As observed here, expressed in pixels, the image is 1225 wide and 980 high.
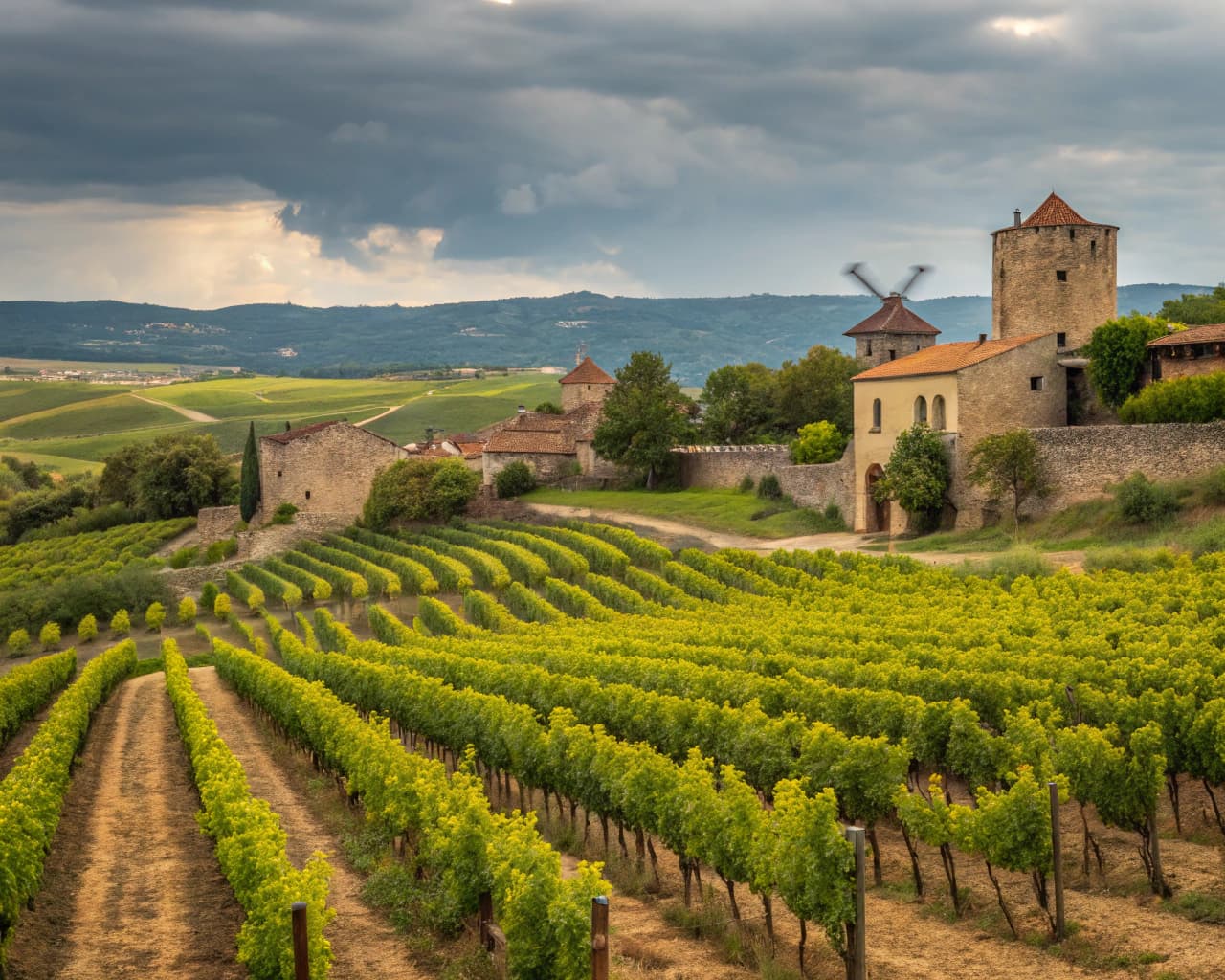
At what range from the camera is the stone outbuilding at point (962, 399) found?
43.1 m

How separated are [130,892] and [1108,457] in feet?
102

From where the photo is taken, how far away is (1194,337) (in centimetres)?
4028

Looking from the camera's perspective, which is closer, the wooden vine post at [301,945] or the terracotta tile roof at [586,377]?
the wooden vine post at [301,945]

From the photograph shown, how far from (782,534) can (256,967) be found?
36775 mm

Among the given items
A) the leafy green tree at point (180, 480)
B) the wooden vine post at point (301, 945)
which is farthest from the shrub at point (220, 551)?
the wooden vine post at point (301, 945)

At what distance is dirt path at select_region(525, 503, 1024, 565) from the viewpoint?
128 feet

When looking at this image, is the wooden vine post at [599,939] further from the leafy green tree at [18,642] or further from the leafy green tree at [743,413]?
the leafy green tree at [743,413]

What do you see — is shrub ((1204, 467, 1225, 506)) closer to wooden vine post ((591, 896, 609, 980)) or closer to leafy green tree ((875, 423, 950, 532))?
leafy green tree ((875, 423, 950, 532))

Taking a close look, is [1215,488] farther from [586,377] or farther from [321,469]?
[586,377]

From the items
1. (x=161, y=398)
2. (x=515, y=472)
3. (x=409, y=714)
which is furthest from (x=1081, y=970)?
(x=161, y=398)

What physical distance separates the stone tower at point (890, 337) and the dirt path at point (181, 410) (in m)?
106

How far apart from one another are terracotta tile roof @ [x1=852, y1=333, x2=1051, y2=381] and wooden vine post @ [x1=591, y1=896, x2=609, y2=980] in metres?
34.6

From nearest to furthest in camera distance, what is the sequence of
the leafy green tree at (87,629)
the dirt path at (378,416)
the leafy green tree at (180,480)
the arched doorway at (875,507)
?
the leafy green tree at (87,629) < the arched doorway at (875,507) < the leafy green tree at (180,480) < the dirt path at (378,416)

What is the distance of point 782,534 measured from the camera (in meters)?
47.5
